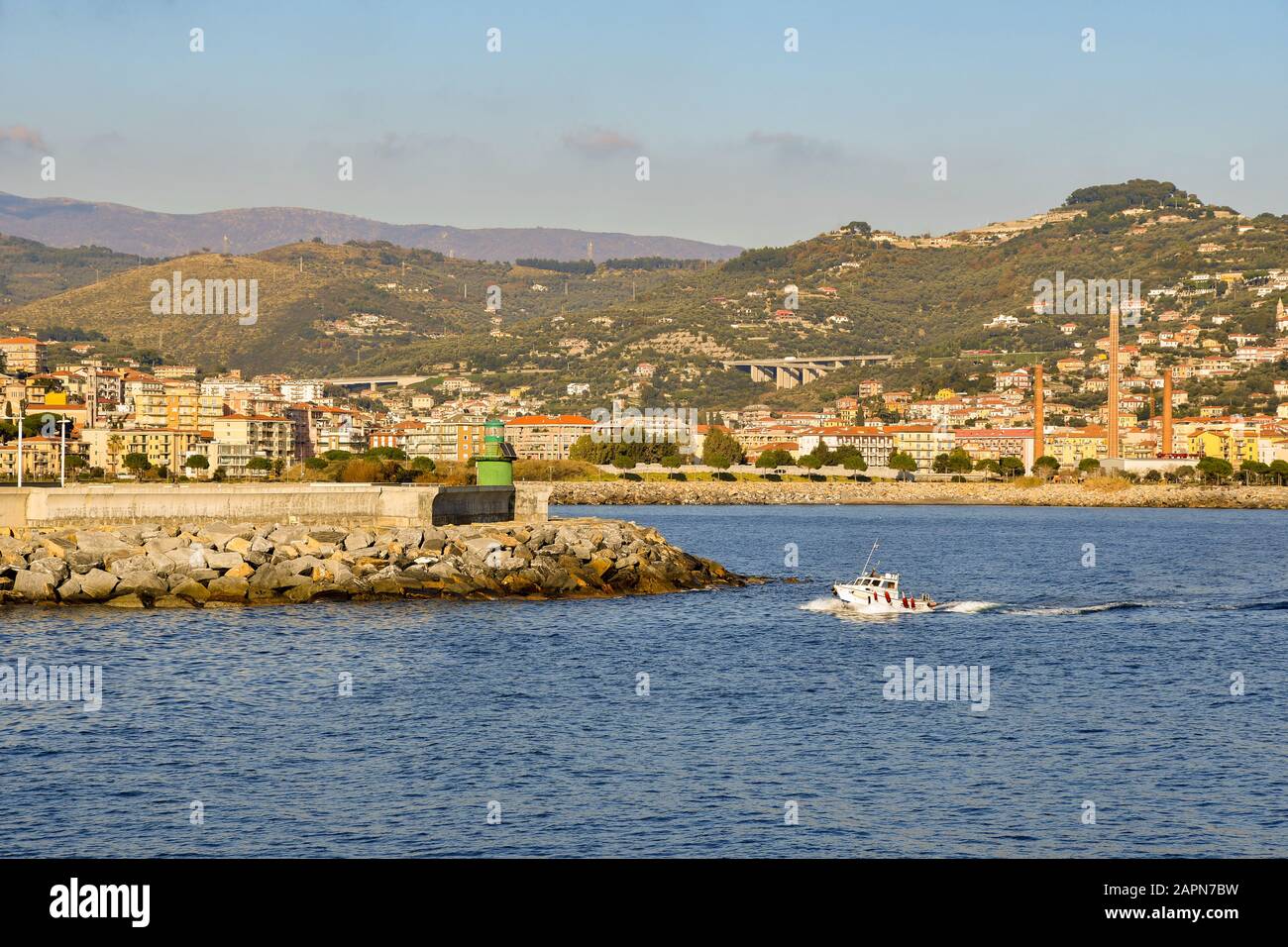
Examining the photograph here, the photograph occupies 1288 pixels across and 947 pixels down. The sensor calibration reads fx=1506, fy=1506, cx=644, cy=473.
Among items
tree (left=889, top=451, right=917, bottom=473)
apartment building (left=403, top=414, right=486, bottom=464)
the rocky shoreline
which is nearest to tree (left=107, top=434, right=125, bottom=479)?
the rocky shoreline

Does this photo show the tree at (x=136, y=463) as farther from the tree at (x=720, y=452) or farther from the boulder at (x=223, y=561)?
the boulder at (x=223, y=561)

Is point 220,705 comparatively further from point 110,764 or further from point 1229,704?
point 1229,704

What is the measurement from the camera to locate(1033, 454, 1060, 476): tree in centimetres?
15938

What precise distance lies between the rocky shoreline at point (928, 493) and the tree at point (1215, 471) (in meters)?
4.05

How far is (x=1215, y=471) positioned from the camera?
148125mm

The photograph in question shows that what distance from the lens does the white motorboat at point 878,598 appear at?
4038 cm

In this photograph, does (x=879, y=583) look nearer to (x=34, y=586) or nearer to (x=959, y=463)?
(x=34, y=586)

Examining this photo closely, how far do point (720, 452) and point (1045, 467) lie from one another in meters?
34.7

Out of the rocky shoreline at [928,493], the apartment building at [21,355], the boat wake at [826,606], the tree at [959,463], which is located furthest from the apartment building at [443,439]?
the boat wake at [826,606]

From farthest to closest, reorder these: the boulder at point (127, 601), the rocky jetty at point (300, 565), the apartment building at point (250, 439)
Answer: the apartment building at point (250, 439) < the rocky jetty at point (300, 565) < the boulder at point (127, 601)

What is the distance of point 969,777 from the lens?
763 inches

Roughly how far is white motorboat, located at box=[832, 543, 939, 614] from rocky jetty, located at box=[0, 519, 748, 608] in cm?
603
